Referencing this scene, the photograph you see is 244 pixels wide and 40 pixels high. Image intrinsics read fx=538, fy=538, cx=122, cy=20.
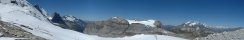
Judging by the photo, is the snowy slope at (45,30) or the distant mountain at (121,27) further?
the distant mountain at (121,27)

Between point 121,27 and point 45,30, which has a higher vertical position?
point 121,27

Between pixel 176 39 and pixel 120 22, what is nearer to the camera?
pixel 176 39

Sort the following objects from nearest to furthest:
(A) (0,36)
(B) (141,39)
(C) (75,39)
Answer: (A) (0,36), (C) (75,39), (B) (141,39)

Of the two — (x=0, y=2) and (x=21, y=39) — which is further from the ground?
(x=0, y=2)

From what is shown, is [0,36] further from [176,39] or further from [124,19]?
[124,19]

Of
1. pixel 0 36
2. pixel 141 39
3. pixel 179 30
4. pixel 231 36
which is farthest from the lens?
pixel 179 30

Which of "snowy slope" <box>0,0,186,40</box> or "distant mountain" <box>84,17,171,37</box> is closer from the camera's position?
"snowy slope" <box>0,0,186,40</box>

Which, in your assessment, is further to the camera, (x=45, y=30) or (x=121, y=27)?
(x=121, y=27)

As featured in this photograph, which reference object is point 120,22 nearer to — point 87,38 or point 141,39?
point 141,39

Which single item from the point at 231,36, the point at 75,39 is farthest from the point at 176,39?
the point at 231,36

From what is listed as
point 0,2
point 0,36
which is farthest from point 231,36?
point 0,2
